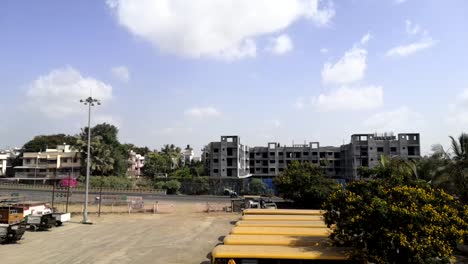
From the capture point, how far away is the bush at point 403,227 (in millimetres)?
11984

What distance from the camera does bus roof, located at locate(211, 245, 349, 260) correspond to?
471 inches

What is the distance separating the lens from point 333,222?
1509cm

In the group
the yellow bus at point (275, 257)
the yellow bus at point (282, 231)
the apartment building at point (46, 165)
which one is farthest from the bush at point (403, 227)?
the apartment building at point (46, 165)

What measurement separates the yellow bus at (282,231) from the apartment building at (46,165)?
83.7 meters

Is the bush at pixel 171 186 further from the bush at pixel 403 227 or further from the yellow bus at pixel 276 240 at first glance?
the bush at pixel 403 227

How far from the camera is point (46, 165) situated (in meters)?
94.8

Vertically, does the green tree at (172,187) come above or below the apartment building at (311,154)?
below

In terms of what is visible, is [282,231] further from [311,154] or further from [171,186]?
[311,154]

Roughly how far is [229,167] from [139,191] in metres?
27.5

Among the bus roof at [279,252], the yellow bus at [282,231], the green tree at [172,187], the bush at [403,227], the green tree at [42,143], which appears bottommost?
the green tree at [172,187]

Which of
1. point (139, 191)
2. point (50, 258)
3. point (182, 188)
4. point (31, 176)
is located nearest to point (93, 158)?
point (139, 191)

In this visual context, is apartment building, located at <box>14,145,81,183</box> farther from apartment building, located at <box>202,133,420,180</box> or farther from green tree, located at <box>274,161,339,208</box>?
green tree, located at <box>274,161,339,208</box>

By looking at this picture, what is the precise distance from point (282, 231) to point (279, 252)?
393 centimetres

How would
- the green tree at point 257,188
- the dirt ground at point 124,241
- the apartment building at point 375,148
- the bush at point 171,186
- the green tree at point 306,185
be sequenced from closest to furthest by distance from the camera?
the dirt ground at point 124,241, the green tree at point 306,185, the green tree at point 257,188, the bush at point 171,186, the apartment building at point 375,148
